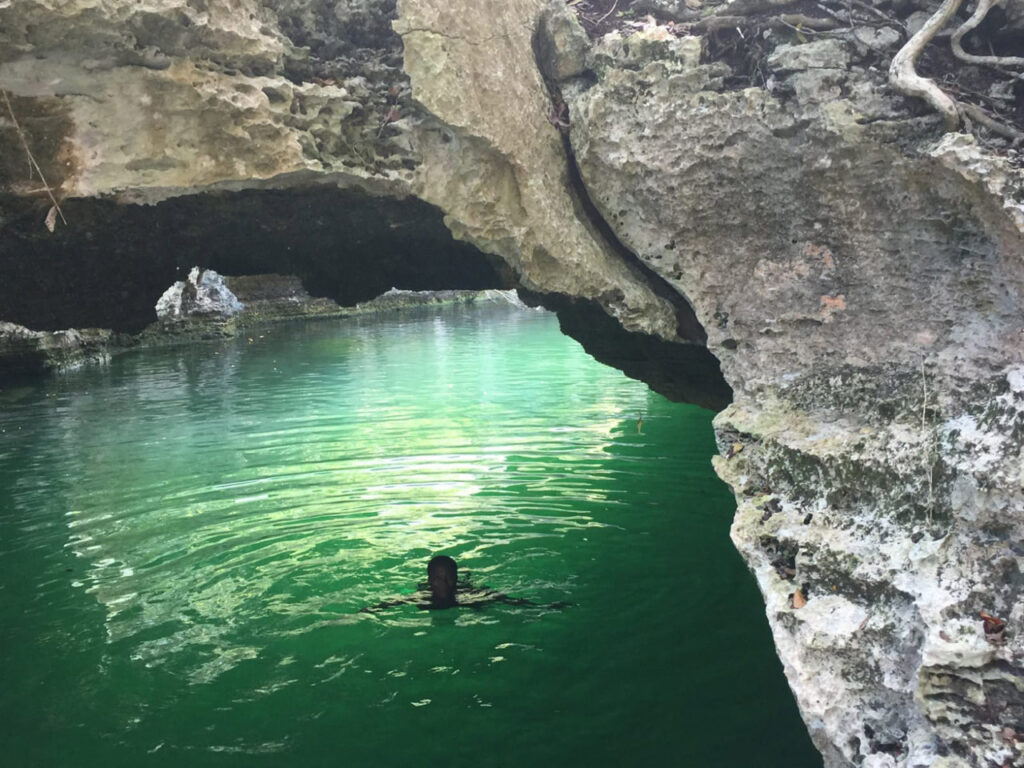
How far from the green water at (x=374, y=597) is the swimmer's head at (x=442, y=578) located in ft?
0.45

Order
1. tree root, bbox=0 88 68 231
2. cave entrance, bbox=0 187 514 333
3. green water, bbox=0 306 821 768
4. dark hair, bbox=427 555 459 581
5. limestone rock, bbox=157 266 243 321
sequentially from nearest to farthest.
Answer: green water, bbox=0 306 821 768 → tree root, bbox=0 88 68 231 → cave entrance, bbox=0 187 514 333 → dark hair, bbox=427 555 459 581 → limestone rock, bbox=157 266 243 321

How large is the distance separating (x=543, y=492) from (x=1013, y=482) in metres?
5.45

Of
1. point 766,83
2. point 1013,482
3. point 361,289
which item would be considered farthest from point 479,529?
point 1013,482

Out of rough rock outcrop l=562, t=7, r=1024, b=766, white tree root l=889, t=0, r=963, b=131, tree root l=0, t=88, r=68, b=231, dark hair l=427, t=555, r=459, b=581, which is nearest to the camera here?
rough rock outcrop l=562, t=7, r=1024, b=766

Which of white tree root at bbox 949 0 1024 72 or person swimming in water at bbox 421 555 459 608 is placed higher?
white tree root at bbox 949 0 1024 72

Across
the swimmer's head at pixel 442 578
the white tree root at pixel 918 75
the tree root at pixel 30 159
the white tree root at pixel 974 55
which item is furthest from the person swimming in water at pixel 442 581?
the white tree root at pixel 974 55

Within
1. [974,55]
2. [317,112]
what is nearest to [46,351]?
[317,112]

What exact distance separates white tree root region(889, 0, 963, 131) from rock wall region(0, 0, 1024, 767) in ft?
0.29

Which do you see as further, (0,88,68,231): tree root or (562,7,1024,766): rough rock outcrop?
(0,88,68,231): tree root

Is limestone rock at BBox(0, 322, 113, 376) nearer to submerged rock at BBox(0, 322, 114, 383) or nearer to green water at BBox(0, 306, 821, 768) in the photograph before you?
submerged rock at BBox(0, 322, 114, 383)

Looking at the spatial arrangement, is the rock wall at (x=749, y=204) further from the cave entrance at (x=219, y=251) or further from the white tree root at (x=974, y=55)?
the white tree root at (x=974, y=55)

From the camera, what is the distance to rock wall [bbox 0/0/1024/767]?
9.19 feet

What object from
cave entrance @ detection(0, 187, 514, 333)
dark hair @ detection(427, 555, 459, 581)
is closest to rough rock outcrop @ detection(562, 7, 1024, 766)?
cave entrance @ detection(0, 187, 514, 333)

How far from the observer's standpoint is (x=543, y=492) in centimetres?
795
